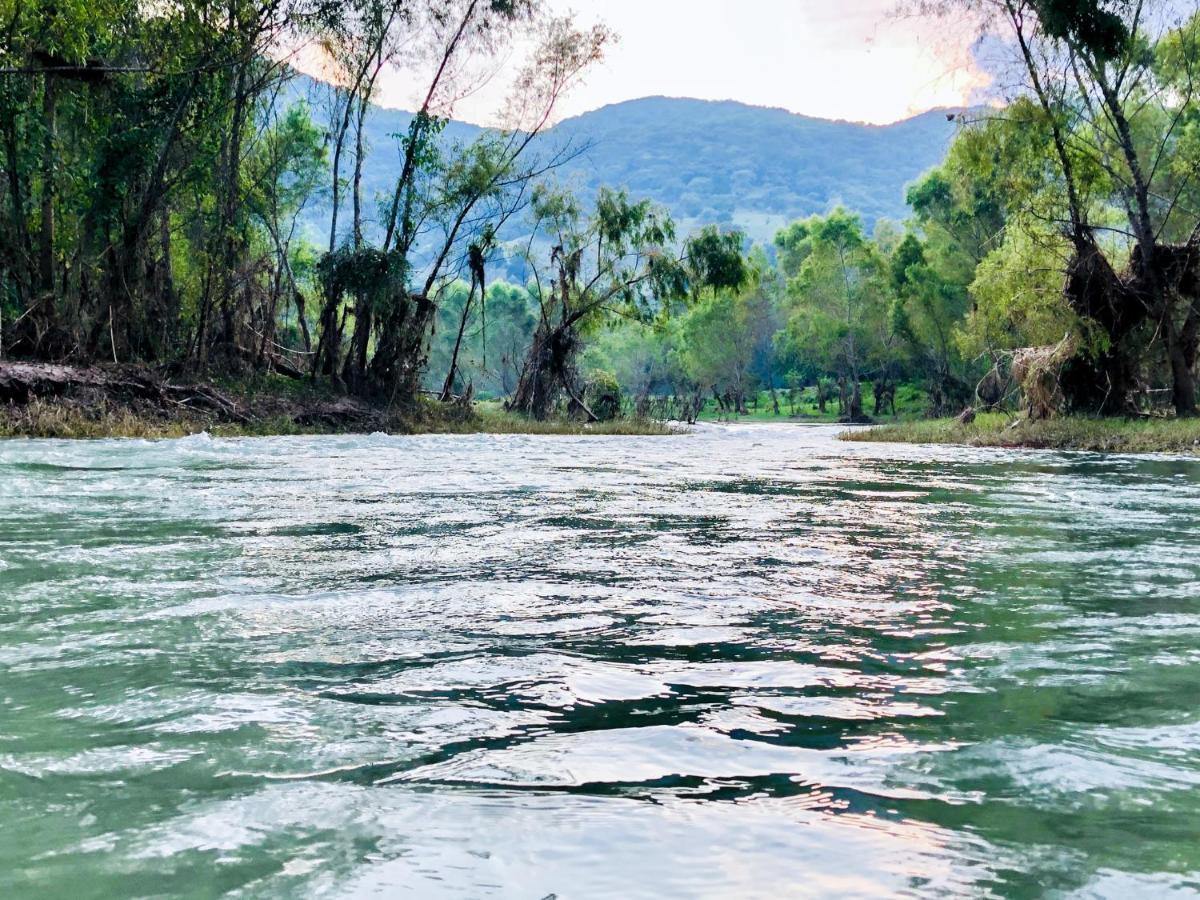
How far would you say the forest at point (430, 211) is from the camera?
19422 millimetres

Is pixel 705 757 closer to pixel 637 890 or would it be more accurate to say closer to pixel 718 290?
pixel 637 890

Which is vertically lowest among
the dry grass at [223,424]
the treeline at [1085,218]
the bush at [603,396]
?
the dry grass at [223,424]

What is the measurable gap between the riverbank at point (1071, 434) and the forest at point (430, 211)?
2.92ft

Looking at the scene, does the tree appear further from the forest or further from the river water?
the river water

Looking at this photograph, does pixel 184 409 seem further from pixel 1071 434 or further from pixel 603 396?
pixel 1071 434

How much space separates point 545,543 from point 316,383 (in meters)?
19.7

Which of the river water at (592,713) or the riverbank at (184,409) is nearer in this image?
the river water at (592,713)

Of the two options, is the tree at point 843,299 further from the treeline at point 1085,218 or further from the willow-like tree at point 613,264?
the treeline at point 1085,218

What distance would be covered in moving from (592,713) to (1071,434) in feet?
63.3

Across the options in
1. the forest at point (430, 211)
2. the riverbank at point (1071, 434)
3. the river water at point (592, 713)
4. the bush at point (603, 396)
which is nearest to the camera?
the river water at point (592, 713)

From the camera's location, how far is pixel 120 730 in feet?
7.90

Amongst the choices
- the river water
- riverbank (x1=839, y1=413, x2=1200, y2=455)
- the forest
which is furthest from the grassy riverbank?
the river water

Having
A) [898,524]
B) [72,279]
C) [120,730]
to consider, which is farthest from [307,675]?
[72,279]

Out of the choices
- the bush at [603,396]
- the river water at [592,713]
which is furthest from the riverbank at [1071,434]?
the river water at [592,713]
